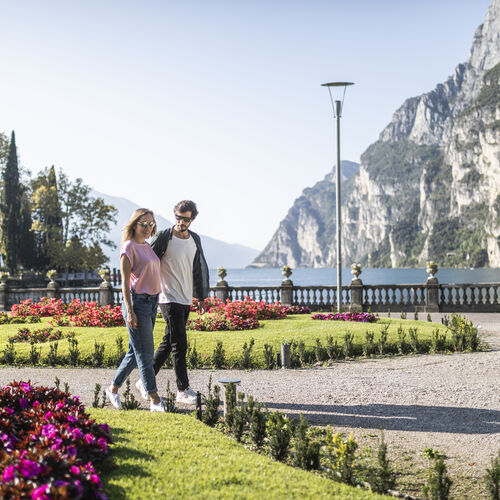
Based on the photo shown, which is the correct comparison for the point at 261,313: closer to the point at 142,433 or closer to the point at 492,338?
the point at 492,338

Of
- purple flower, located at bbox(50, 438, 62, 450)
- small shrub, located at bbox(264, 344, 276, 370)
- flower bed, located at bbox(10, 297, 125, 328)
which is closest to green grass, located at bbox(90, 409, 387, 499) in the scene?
purple flower, located at bbox(50, 438, 62, 450)

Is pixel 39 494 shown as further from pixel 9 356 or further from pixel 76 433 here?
pixel 9 356

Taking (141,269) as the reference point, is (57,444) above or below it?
below

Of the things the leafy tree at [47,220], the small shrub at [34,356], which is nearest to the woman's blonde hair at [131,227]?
the small shrub at [34,356]

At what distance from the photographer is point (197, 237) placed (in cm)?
733

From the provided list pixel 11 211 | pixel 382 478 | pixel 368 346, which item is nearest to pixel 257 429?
pixel 382 478

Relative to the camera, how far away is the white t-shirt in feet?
22.5

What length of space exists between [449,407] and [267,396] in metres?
2.40

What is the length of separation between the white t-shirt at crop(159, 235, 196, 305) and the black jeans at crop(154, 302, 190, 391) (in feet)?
0.31

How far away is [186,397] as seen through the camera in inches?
288

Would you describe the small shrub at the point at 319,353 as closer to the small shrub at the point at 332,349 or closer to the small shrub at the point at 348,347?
the small shrub at the point at 332,349

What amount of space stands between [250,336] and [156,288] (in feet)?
23.4

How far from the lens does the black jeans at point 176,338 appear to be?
22.7 ft

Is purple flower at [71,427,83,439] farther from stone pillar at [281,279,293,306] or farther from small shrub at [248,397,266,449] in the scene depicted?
stone pillar at [281,279,293,306]
